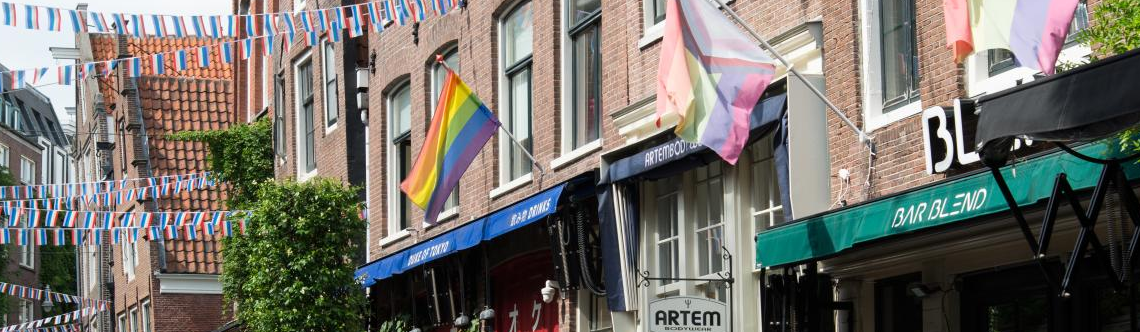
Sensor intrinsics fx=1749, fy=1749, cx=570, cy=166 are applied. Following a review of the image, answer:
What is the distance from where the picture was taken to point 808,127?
45.9 ft

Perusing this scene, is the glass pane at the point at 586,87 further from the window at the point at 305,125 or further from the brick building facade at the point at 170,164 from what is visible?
the brick building facade at the point at 170,164

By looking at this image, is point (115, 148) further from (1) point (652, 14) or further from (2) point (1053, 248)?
(2) point (1053, 248)

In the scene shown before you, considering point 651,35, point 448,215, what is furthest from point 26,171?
point 651,35

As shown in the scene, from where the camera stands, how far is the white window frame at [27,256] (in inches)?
2697

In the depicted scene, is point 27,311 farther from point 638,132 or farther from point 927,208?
point 927,208

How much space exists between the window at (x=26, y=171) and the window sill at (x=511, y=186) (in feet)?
185

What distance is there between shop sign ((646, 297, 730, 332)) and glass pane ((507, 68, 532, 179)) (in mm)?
6671

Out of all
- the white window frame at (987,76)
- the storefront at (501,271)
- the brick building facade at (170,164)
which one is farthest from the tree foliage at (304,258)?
the brick building facade at (170,164)

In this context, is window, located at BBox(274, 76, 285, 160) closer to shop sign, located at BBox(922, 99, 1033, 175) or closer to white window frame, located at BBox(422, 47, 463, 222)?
white window frame, located at BBox(422, 47, 463, 222)

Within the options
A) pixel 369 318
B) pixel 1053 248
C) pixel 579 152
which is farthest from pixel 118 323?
pixel 1053 248

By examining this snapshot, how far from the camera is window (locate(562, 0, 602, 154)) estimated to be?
62.3 ft

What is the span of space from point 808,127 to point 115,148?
1203 inches

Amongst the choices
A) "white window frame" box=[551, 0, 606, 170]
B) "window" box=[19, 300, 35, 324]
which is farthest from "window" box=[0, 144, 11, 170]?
"white window frame" box=[551, 0, 606, 170]

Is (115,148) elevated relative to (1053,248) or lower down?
elevated
